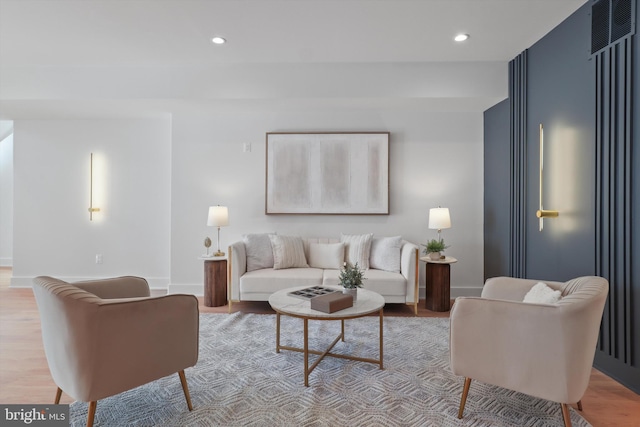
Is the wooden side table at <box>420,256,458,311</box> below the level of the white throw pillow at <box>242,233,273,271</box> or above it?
below

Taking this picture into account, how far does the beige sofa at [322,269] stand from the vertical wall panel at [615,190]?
1.63 m

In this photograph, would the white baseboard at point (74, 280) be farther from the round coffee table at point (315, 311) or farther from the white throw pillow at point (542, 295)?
the white throw pillow at point (542, 295)

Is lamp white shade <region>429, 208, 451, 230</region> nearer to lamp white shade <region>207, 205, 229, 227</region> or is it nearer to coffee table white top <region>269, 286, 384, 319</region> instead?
coffee table white top <region>269, 286, 384, 319</region>

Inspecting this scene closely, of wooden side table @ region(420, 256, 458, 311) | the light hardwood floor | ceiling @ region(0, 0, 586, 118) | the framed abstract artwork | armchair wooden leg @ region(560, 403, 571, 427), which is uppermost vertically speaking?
ceiling @ region(0, 0, 586, 118)

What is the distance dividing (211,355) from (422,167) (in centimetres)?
332

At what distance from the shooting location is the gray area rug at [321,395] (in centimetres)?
191

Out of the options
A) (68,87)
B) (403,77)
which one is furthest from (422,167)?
(68,87)

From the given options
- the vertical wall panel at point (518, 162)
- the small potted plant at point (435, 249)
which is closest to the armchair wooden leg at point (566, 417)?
the vertical wall panel at point (518, 162)

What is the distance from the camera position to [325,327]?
131 inches

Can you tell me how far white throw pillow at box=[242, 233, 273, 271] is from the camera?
4.08 metres

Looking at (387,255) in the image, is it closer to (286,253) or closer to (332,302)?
(286,253)

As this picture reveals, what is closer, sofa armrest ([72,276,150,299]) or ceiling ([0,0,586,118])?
sofa armrest ([72,276,150,299])

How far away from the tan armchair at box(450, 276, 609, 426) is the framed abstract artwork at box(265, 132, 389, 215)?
106 inches

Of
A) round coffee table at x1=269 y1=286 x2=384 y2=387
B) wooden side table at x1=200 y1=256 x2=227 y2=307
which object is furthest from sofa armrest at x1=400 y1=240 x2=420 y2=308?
wooden side table at x1=200 y1=256 x2=227 y2=307
